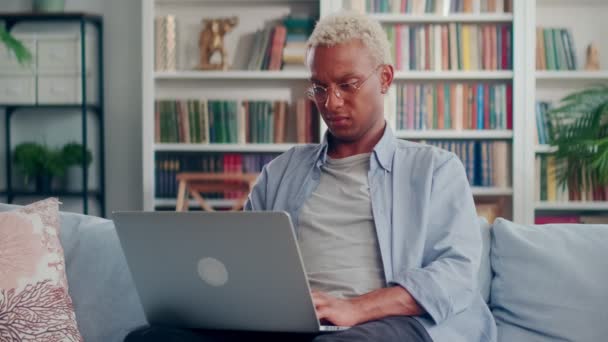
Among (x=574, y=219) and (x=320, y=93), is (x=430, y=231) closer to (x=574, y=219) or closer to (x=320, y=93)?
(x=320, y=93)

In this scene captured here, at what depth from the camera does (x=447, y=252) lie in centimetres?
162

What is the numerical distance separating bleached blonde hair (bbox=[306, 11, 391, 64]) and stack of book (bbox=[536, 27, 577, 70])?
2.57 m

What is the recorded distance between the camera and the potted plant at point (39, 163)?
14.1 ft

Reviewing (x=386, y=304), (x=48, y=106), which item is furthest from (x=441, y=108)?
(x=386, y=304)

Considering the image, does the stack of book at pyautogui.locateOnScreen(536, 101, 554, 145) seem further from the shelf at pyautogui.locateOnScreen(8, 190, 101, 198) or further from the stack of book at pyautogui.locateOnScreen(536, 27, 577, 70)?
the shelf at pyautogui.locateOnScreen(8, 190, 101, 198)

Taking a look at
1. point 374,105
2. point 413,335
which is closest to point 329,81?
point 374,105

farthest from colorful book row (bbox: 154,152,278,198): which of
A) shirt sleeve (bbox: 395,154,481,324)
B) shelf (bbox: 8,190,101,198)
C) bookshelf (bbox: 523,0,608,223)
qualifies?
shirt sleeve (bbox: 395,154,481,324)

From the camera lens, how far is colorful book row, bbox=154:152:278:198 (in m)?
4.26

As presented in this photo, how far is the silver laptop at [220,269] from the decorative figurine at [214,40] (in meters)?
2.87

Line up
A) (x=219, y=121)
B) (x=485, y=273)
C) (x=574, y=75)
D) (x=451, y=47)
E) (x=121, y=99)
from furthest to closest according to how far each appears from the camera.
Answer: (x=121, y=99) < (x=219, y=121) < (x=451, y=47) < (x=574, y=75) < (x=485, y=273)

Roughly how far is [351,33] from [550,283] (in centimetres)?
69

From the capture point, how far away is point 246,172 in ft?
14.1

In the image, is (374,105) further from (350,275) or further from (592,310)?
(592,310)

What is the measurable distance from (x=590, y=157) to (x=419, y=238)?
230 centimetres
